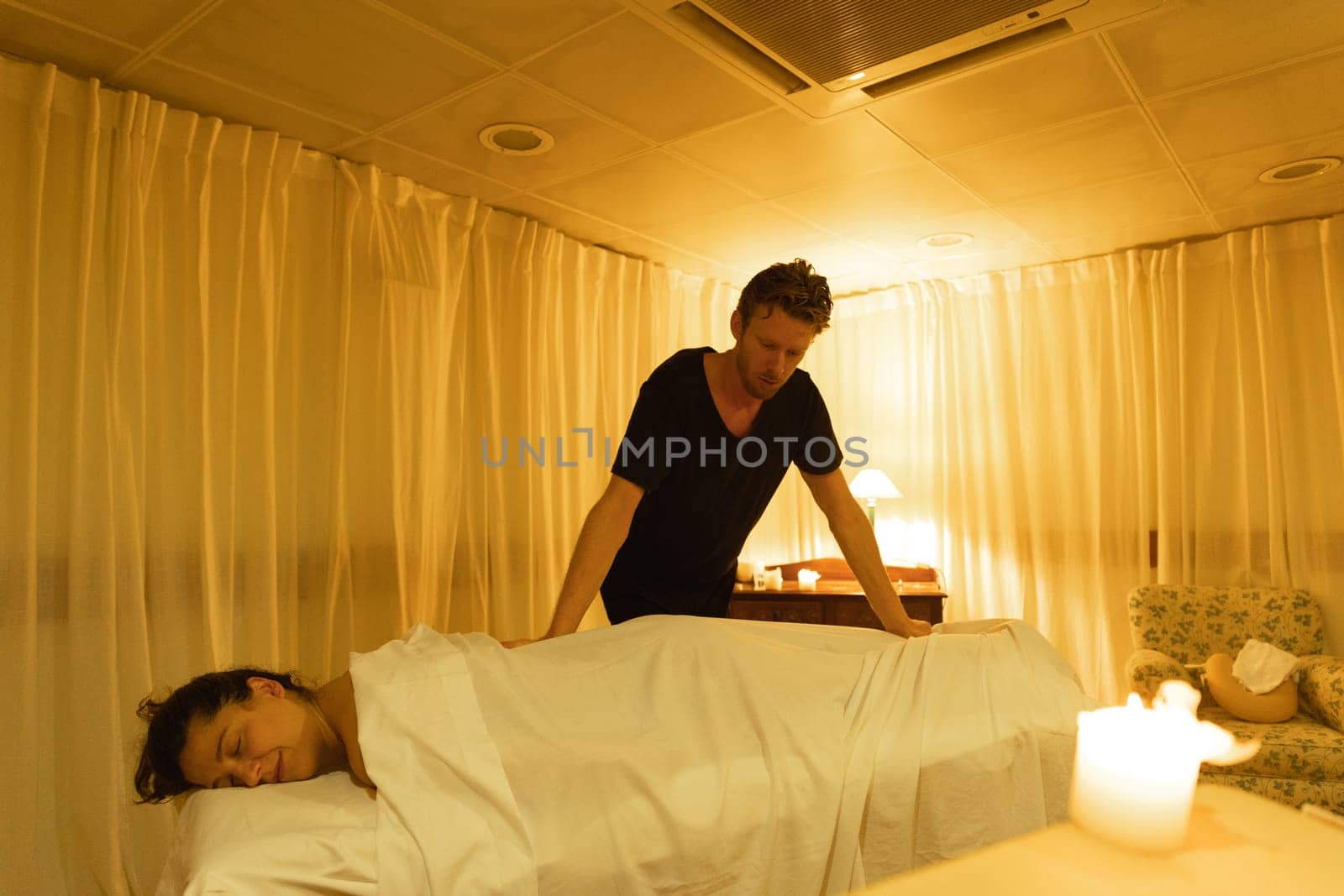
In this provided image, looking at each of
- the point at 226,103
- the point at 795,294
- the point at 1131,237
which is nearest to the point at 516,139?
the point at 226,103

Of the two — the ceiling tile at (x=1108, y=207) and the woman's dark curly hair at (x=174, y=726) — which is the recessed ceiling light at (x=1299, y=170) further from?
the woman's dark curly hair at (x=174, y=726)

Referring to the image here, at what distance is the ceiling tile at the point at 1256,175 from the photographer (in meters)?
2.58

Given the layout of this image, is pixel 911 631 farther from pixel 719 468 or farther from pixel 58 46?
pixel 58 46

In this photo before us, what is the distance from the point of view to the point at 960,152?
2.60 meters

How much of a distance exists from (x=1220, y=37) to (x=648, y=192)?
5.57 ft

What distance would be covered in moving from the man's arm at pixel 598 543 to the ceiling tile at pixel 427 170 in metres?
1.50

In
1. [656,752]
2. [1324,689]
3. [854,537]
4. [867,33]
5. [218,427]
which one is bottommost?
[1324,689]

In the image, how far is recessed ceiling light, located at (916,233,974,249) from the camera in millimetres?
3438

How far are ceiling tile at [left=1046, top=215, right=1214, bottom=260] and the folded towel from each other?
1618mm

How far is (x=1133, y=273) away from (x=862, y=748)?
3118 mm

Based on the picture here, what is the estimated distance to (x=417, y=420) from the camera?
113 inches

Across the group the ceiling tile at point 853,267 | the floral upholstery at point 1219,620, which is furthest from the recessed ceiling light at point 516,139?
the floral upholstery at point 1219,620

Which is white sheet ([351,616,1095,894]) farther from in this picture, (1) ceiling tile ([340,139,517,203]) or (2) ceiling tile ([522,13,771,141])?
(1) ceiling tile ([340,139,517,203])

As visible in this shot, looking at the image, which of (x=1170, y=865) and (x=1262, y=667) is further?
(x=1262, y=667)
